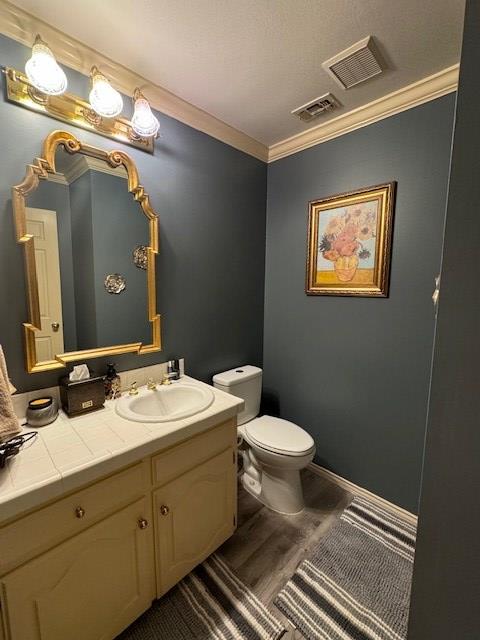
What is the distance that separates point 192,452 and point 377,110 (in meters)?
2.06

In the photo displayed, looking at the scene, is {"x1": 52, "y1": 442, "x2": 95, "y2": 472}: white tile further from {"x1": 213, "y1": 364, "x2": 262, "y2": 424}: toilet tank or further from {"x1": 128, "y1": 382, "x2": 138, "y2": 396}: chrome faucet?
{"x1": 213, "y1": 364, "x2": 262, "y2": 424}: toilet tank

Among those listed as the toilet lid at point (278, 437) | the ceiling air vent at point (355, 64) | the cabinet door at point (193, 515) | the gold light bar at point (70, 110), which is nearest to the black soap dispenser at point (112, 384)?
the cabinet door at point (193, 515)

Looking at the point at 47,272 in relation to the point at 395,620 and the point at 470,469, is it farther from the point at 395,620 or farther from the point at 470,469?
the point at 395,620

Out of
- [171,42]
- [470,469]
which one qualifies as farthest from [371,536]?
[171,42]

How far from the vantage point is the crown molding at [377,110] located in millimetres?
1364

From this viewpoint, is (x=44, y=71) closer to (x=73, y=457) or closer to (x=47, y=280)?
(x=47, y=280)

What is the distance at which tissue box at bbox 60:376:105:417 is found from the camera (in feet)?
4.02

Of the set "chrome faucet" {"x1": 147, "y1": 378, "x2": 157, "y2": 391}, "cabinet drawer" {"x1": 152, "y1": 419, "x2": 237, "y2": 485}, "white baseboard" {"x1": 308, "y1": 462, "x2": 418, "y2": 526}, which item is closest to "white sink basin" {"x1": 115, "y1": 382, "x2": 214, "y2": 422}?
"chrome faucet" {"x1": 147, "y1": 378, "x2": 157, "y2": 391}

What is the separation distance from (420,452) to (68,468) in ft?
5.78

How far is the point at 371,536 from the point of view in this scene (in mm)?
1567

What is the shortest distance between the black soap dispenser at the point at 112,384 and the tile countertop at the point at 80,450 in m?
0.10

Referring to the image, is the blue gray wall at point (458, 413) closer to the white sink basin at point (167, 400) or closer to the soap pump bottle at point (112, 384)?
the white sink basin at point (167, 400)

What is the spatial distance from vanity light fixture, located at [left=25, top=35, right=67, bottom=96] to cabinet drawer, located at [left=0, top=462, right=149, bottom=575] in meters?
1.53

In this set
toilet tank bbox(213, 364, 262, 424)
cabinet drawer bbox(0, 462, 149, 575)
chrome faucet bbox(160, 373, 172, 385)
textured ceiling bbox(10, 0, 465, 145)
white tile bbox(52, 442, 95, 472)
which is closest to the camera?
Answer: cabinet drawer bbox(0, 462, 149, 575)
